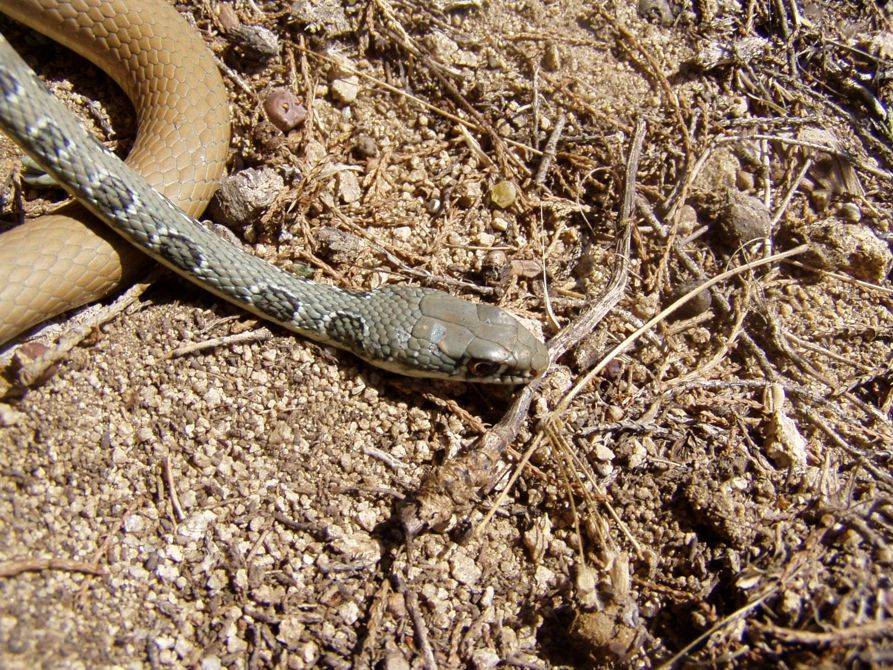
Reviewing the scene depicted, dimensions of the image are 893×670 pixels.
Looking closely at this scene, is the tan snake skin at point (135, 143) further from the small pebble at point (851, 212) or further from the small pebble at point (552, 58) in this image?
the small pebble at point (851, 212)

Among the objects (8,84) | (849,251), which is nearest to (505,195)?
(849,251)

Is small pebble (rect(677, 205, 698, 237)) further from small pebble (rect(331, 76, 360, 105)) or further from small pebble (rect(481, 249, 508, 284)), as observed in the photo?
small pebble (rect(331, 76, 360, 105))

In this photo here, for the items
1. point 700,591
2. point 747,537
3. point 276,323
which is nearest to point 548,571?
point 700,591

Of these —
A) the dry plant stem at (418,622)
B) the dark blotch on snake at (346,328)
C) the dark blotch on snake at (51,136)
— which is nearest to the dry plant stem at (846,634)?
the dry plant stem at (418,622)

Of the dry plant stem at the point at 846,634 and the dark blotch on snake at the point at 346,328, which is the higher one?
the dark blotch on snake at the point at 346,328

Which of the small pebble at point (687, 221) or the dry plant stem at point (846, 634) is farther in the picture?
the small pebble at point (687, 221)

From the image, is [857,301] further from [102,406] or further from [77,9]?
[77,9]

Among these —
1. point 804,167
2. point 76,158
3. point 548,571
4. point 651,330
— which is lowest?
point 548,571
